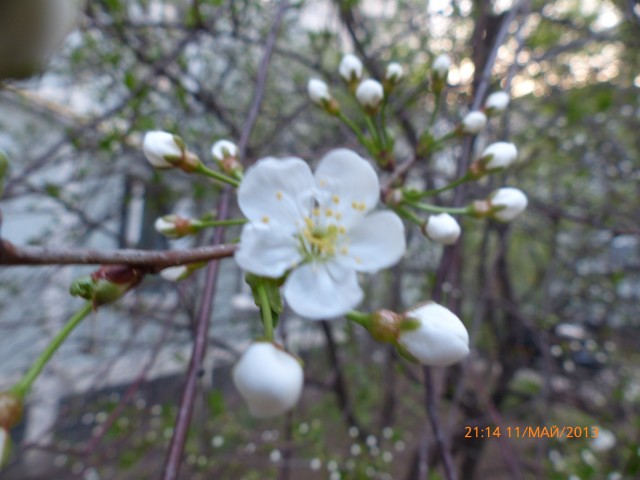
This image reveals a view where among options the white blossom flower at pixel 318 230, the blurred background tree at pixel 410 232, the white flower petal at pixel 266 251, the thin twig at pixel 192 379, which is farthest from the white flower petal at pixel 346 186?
the blurred background tree at pixel 410 232

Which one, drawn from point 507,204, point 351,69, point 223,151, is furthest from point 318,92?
point 507,204

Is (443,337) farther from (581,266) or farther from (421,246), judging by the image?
(581,266)

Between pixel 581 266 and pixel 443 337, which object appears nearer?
pixel 443 337

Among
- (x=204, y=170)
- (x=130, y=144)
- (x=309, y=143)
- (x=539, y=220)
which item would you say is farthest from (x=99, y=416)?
(x=539, y=220)

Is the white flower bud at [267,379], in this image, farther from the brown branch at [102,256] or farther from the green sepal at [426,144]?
the green sepal at [426,144]

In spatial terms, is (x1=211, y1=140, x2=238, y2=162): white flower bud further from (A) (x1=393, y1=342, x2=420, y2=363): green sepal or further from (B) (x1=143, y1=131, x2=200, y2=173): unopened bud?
Result: (A) (x1=393, y1=342, x2=420, y2=363): green sepal

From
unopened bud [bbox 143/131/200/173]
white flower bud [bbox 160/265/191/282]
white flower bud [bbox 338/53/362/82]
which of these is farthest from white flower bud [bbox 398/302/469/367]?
white flower bud [bbox 338/53/362/82]
